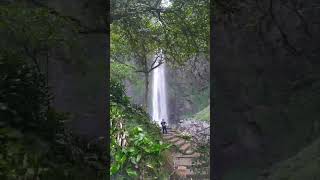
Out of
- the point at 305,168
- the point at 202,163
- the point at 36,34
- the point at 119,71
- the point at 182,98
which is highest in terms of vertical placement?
the point at 182,98

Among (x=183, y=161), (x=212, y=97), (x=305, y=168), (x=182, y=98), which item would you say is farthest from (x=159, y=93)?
(x=305, y=168)

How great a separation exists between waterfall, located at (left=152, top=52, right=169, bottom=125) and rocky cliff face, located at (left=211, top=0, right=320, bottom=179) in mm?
12936

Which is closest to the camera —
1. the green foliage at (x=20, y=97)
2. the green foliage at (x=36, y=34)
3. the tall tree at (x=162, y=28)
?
the green foliage at (x=20, y=97)

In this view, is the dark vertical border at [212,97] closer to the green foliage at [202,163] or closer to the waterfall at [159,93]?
the green foliage at [202,163]

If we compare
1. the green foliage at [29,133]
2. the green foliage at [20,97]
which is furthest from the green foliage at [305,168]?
the green foliage at [20,97]

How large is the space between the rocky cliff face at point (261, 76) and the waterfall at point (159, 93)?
42.4 ft

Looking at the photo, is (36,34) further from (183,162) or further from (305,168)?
(183,162)

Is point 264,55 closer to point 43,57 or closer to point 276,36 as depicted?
point 276,36

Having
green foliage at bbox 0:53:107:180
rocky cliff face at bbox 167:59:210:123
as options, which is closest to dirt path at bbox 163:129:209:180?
green foliage at bbox 0:53:107:180

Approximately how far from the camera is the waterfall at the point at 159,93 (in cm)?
1661

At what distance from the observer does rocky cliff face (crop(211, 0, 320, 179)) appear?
343cm

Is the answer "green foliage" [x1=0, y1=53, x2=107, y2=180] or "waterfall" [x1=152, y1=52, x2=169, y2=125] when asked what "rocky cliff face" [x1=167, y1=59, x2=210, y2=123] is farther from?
"green foliage" [x1=0, y1=53, x2=107, y2=180]

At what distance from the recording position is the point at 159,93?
55.4ft

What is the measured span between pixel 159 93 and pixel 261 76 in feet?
44.0
